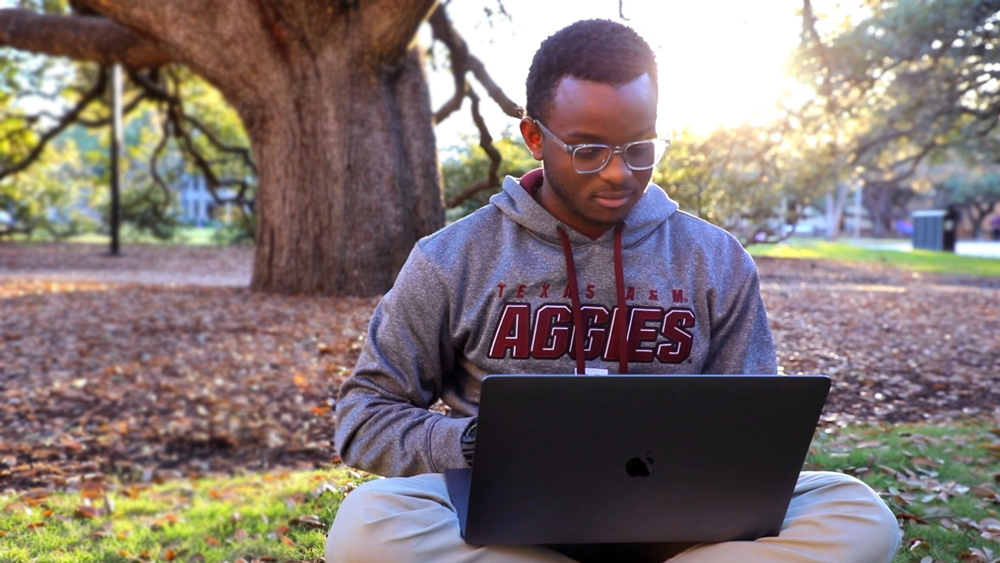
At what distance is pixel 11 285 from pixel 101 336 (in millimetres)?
4742


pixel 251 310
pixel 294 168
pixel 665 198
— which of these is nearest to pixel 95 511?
pixel 665 198

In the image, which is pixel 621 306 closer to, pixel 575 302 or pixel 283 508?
pixel 575 302

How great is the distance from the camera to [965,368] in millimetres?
8094

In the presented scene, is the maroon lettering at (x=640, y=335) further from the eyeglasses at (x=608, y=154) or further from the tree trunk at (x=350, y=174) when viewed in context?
the tree trunk at (x=350, y=174)

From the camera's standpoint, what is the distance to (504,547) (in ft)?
7.40

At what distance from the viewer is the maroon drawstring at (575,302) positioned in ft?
8.72

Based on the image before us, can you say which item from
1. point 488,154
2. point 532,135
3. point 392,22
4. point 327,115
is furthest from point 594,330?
point 327,115

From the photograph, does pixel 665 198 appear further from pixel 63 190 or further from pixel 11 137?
pixel 63 190

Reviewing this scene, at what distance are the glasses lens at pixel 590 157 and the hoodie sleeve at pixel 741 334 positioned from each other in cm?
52

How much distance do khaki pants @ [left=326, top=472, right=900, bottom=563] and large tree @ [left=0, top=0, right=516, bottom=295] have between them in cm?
654

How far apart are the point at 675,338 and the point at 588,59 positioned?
76cm

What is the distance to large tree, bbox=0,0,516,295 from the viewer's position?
892cm

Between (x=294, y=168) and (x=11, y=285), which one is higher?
(x=294, y=168)

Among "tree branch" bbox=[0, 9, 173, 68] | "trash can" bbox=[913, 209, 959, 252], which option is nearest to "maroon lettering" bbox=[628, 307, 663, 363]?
"tree branch" bbox=[0, 9, 173, 68]
